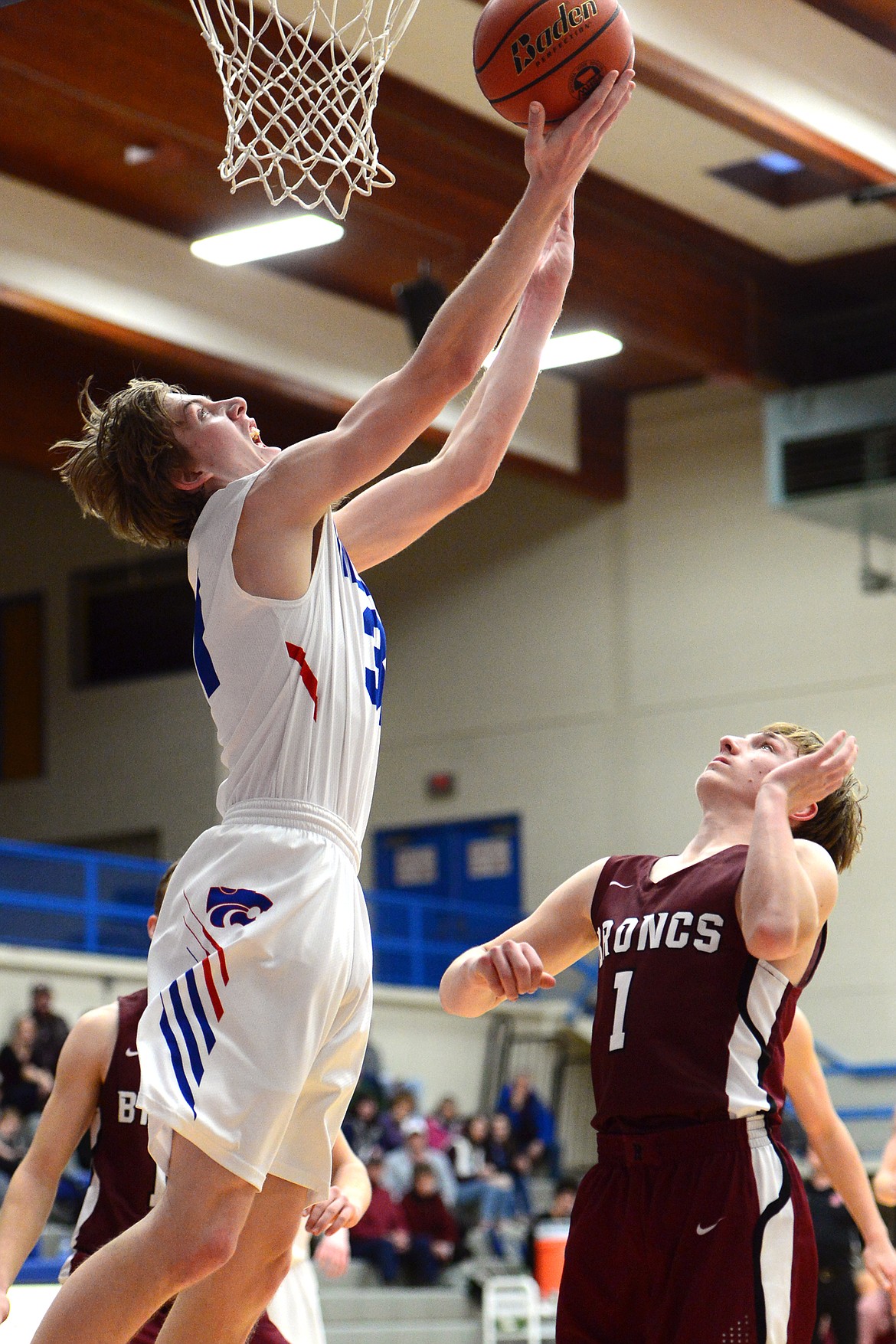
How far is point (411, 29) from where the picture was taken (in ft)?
36.5

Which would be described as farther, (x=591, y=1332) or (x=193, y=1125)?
(x=591, y=1332)

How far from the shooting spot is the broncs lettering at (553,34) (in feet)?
12.4

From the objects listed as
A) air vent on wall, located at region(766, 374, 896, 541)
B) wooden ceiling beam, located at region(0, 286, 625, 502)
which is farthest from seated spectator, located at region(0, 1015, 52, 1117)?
air vent on wall, located at region(766, 374, 896, 541)

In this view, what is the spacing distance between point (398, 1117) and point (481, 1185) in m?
0.85

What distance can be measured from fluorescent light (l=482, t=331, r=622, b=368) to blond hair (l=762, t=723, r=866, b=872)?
1041 cm

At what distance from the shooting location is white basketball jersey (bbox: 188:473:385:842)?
327 cm

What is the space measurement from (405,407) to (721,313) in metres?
12.4

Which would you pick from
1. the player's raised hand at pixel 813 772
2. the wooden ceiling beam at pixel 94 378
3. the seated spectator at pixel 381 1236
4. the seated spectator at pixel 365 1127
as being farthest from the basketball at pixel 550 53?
the seated spectator at pixel 365 1127

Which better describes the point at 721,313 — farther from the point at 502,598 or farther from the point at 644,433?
the point at 502,598

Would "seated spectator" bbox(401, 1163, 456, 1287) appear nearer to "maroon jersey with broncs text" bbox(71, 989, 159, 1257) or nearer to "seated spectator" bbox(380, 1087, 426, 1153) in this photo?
"seated spectator" bbox(380, 1087, 426, 1153)

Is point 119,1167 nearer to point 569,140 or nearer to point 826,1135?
point 826,1135

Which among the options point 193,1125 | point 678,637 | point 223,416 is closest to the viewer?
point 193,1125

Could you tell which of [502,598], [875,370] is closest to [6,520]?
[502,598]

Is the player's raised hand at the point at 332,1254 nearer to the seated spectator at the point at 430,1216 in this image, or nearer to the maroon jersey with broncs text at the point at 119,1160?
the maroon jersey with broncs text at the point at 119,1160
